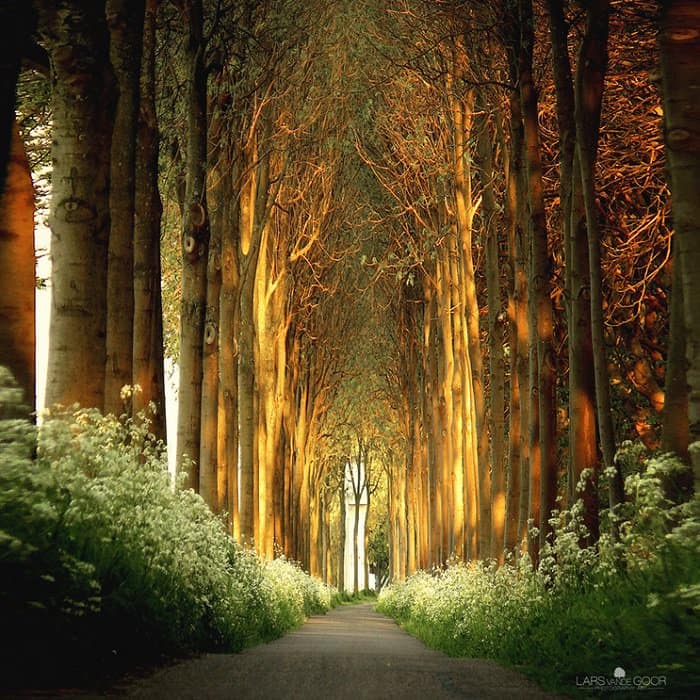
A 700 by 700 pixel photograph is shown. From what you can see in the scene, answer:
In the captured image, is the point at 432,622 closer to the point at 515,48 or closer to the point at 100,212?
the point at 515,48

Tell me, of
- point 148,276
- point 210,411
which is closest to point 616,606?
point 148,276

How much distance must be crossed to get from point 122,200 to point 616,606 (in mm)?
7490

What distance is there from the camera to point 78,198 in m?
10.3

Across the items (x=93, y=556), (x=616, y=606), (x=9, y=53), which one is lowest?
(x=616, y=606)

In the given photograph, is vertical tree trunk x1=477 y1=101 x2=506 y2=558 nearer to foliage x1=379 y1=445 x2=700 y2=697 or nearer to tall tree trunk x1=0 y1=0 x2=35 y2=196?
foliage x1=379 y1=445 x2=700 y2=697

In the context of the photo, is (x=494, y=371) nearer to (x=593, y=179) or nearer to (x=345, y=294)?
(x=593, y=179)

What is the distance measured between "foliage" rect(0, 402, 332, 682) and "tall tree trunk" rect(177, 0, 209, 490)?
399 cm

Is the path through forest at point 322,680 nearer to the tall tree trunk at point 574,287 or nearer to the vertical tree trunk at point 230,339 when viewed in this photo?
the tall tree trunk at point 574,287

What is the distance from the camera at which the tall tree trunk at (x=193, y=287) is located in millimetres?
16969

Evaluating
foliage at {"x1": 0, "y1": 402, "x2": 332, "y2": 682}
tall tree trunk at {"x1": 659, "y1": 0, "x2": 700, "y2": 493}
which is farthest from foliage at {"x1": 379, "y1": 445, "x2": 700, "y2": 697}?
foliage at {"x1": 0, "y1": 402, "x2": 332, "y2": 682}

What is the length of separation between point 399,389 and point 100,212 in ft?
129

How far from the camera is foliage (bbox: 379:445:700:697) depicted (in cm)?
693

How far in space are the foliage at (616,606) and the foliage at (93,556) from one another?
314 centimetres

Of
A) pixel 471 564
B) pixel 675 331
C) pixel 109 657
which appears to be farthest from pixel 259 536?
pixel 109 657
